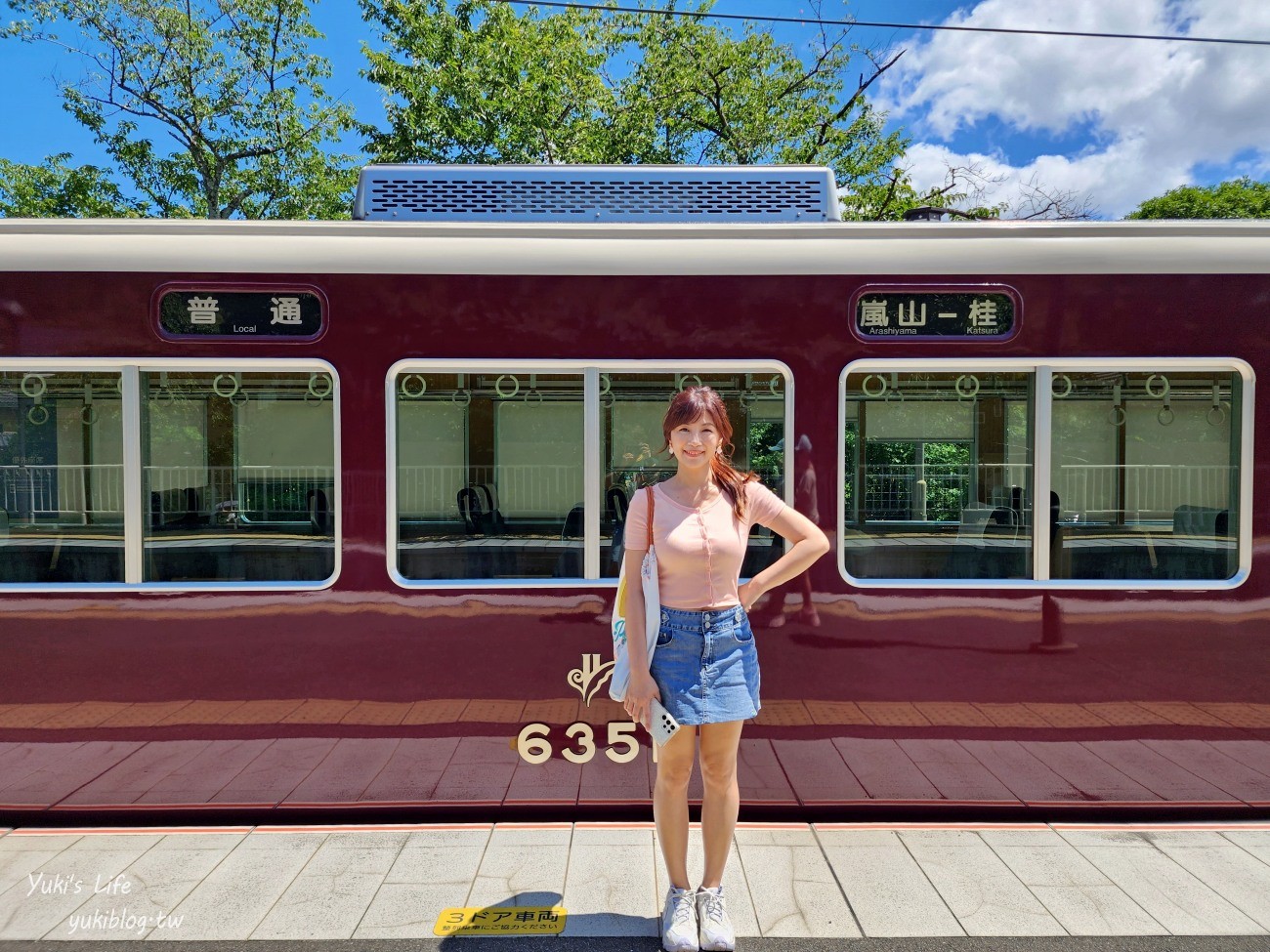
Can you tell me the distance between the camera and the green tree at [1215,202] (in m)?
24.0

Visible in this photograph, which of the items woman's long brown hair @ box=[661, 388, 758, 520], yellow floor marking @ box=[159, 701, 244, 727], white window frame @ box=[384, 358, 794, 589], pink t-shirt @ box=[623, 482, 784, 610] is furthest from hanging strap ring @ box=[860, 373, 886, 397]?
yellow floor marking @ box=[159, 701, 244, 727]

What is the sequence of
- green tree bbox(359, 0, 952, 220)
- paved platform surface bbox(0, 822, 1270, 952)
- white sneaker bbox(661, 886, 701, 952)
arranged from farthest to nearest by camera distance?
green tree bbox(359, 0, 952, 220), paved platform surface bbox(0, 822, 1270, 952), white sneaker bbox(661, 886, 701, 952)

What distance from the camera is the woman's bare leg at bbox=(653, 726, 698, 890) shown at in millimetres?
2441

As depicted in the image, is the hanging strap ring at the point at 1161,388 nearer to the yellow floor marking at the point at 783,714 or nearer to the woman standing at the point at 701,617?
the woman standing at the point at 701,617

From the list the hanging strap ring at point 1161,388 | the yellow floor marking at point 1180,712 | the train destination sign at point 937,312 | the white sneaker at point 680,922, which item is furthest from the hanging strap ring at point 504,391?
the yellow floor marking at point 1180,712

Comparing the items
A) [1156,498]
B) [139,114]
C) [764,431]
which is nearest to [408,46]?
[139,114]

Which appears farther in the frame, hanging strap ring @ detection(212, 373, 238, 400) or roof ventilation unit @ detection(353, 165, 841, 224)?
roof ventilation unit @ detection(353, 165, 841, 224)

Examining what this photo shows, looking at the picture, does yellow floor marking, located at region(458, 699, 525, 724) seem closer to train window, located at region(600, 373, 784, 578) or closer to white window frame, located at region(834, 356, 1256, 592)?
train window, located at region(600, 373, 784, 578)

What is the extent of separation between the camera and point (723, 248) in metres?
3.11

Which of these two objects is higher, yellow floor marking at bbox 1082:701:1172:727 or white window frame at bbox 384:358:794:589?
white window frame at bbox 384:358:794:589

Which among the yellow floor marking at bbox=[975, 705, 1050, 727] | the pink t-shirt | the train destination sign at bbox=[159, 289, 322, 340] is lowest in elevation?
the yellow floor marking at bbox=[975, 705, 1050, 727]

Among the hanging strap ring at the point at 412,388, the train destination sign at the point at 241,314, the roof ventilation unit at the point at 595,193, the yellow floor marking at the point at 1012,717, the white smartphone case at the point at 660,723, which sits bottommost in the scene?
the yellow floor marking at the point at 1012,717

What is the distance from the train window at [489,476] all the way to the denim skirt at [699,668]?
2.73 feet

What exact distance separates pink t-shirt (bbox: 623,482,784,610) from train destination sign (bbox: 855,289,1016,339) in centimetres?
122
